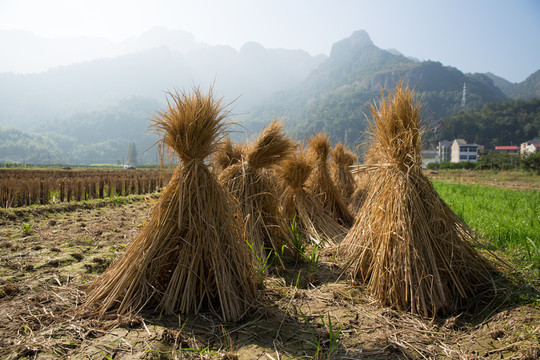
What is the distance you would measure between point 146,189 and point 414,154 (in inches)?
610

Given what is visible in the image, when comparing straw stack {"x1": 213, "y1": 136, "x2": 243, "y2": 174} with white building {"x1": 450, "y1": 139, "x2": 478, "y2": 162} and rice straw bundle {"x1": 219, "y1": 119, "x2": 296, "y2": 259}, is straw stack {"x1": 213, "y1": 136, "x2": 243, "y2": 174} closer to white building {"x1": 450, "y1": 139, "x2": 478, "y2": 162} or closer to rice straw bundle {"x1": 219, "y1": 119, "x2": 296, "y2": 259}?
rice straw bundle {"x1": 219, "y1": 119, "x2": 296, "y2": 259}

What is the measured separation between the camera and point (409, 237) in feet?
8.52

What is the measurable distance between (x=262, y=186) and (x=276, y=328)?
2153 millimetres

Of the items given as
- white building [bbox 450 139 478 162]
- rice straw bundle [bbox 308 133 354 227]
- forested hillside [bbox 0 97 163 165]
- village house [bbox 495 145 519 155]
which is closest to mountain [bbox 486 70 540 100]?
village house [bbox 495 145 519 155]

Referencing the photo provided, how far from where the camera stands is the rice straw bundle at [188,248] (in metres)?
2.29

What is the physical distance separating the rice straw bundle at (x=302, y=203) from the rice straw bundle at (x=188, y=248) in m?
2.80

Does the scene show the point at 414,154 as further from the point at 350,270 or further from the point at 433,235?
the point at 350,270

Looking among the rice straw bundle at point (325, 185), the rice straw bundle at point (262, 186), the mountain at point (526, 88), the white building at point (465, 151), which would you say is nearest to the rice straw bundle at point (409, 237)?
the rice straw bundle at point (262, 186)

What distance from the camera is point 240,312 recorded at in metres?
2.31

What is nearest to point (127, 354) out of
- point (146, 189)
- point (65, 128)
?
point (146, 189)

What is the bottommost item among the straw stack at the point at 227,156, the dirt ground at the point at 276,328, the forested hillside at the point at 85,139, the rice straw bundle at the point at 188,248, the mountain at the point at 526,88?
the dirt ground at the point at 276,328

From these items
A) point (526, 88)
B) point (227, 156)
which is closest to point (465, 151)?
point (227, 156)

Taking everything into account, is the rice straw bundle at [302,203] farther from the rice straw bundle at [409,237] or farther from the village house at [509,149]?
the village house at [509,149]

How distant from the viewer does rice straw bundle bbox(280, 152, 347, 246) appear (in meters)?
5.33
